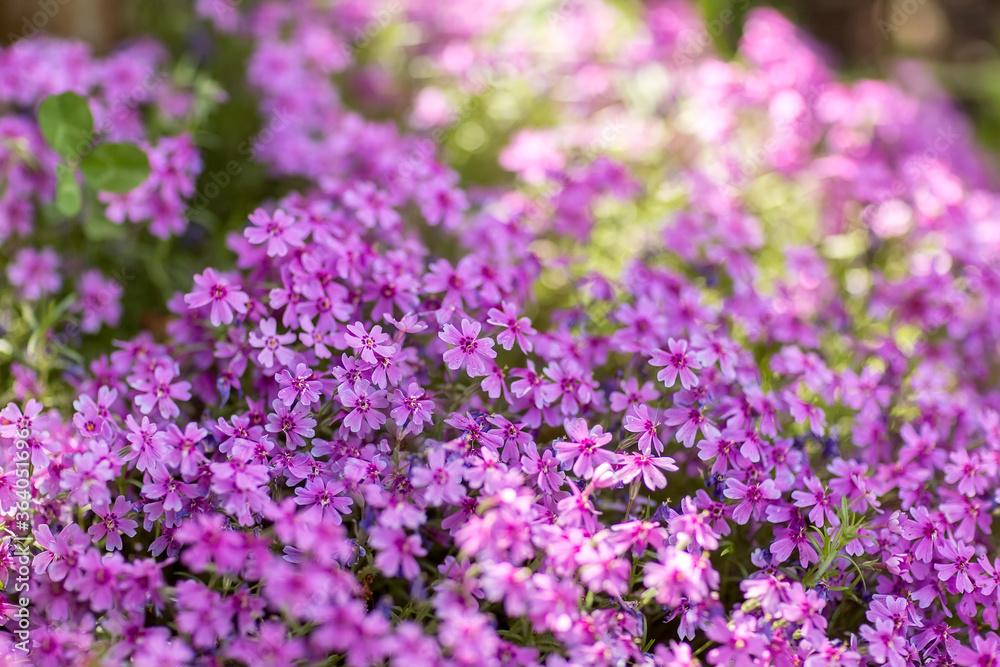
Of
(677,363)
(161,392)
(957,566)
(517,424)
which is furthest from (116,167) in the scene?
(957,566)

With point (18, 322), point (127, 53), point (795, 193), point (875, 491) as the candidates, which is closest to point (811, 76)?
point (795, 193)

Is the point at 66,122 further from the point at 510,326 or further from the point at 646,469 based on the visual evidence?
the point at 646,469

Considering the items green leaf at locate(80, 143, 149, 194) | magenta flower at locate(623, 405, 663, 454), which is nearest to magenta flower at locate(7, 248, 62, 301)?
green leaf at locate(80, 143, 149, 194)

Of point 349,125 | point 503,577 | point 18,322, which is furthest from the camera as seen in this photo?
point 349,125

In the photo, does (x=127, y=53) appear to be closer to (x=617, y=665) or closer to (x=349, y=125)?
(x=349, y=125)

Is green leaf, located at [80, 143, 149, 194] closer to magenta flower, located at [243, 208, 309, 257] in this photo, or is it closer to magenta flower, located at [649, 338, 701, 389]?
magenta flower, located at [243, 208, 309, 257]

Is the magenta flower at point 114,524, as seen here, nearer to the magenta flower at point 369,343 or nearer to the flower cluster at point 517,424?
the flower cluster at point 517,424
